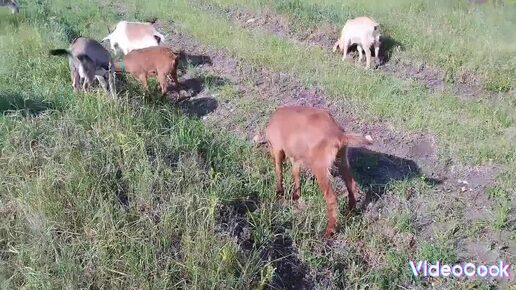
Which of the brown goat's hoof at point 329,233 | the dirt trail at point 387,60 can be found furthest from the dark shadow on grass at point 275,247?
the dirt trail at point 387,60

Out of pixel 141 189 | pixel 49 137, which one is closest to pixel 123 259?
pixel 141 189

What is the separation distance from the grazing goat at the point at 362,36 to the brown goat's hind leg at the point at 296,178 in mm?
4090

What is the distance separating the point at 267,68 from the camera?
878cm

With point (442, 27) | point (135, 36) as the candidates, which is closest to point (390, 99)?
point (442, 27)

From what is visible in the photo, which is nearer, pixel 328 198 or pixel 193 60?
pixel 328 198

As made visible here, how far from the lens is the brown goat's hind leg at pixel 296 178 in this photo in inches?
220

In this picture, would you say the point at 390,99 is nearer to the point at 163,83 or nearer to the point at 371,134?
the point at 371,134

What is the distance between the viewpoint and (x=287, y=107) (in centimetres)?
589

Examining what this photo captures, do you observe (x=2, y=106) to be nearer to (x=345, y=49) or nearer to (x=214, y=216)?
(x=214, y=216)

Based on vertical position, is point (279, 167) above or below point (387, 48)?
below

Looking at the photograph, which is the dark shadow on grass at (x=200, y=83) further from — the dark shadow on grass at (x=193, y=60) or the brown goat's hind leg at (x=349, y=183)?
the brown goat's hind leg at (x=349, y=183)

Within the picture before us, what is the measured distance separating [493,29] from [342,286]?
21.7ft

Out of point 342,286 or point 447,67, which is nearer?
point 342,286

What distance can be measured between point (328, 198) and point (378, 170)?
1.30 m
